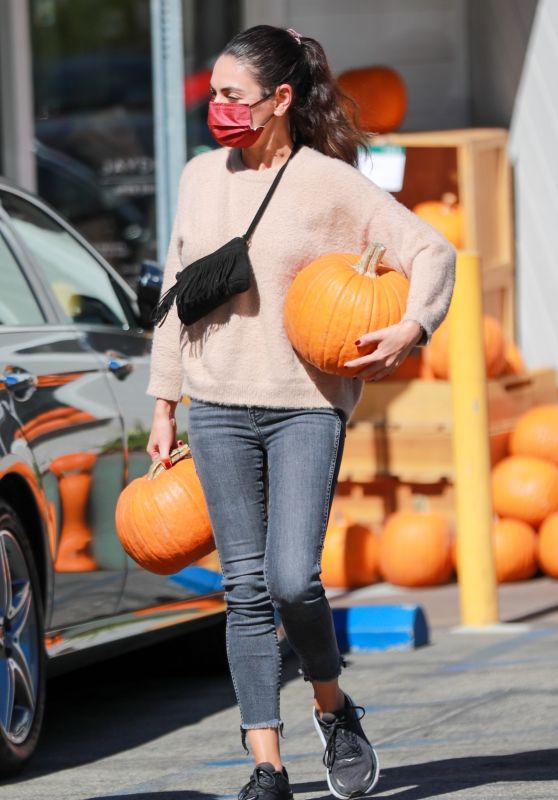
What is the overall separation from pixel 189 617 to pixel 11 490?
1.21 meters

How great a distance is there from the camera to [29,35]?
10984 millimetres

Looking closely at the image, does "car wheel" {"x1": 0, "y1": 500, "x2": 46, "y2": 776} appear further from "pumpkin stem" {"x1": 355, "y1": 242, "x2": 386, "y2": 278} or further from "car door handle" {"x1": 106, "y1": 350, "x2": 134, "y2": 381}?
"pumpkin stem" {"x1": 355, "y1": 242, "x2": 386, "y2": 278}

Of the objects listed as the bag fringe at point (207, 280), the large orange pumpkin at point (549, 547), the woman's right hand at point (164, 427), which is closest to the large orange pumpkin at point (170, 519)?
the woman's right hand at point (164, 427)

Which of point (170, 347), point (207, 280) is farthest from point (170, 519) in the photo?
point (207, 280)

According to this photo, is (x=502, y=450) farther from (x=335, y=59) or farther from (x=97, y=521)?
(x=97, y=521)

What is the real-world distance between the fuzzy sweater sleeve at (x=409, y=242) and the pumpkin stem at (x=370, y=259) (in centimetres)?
5

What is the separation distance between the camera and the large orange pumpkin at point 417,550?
895 centimetres

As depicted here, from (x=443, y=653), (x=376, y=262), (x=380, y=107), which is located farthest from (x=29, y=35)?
(x=376, y=262)

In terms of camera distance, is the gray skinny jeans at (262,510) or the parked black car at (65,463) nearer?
the gray skinny jeans at (262,510)

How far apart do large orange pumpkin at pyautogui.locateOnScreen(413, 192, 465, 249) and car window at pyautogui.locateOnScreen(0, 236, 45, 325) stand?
4.63 m

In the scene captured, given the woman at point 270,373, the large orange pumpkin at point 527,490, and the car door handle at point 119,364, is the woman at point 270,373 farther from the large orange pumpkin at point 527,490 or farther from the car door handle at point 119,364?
the large orange pumpkin at point 527,490

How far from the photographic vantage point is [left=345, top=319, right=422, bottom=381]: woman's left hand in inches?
167

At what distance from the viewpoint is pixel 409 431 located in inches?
369


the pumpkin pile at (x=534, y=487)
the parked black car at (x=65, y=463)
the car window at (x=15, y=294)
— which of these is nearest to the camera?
the parked black car at (x=65, y=463)
